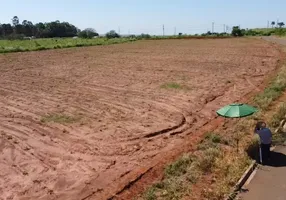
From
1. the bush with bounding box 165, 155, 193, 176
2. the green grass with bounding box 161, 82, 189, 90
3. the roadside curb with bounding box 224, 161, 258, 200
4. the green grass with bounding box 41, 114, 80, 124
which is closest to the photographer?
the roadside curb with bounding box 224, 161, 258, 200

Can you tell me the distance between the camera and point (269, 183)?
8.14 m

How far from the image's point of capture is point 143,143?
11.5 meters

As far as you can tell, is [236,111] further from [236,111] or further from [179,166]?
[179,166]

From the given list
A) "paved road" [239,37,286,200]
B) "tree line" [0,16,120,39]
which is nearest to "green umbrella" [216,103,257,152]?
"paved road" [239,37,286,200]

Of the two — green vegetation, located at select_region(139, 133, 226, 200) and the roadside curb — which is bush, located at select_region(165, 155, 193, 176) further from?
the roadside curb

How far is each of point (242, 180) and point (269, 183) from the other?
0.57 m

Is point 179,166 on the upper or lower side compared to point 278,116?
lower

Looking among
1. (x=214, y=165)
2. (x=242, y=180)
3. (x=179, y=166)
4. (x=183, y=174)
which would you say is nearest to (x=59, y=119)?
(x=179, y=166)

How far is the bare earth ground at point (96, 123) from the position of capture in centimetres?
920

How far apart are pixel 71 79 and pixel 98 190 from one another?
52.4 feet

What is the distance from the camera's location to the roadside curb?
299 inches

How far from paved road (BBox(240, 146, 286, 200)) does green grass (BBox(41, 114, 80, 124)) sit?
734cm

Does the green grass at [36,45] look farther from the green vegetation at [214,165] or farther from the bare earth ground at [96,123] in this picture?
the green vegetation at [214,165]

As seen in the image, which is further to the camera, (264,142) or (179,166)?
(264,142)
